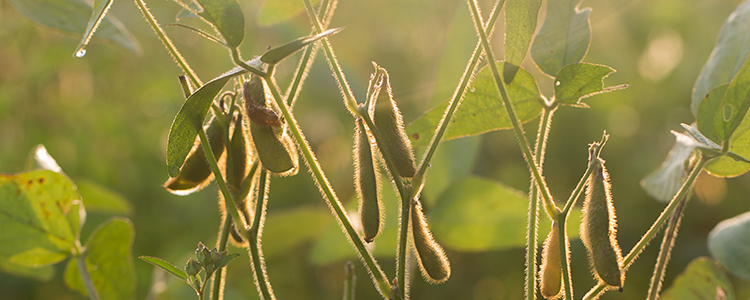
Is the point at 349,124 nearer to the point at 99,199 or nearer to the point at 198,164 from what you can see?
the point at 99,199

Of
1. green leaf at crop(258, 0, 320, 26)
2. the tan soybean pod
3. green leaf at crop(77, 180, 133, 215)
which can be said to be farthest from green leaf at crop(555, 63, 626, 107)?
green leaf at crop(77, 180, 133, 215)

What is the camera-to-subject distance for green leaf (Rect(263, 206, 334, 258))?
1.28 meters

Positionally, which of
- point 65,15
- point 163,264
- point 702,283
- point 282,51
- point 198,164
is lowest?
point 702,283

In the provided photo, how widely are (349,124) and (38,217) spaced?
5.46 ft

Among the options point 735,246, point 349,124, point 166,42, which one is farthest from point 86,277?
point 349,124

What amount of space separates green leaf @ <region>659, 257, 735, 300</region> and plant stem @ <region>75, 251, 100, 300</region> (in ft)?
2.97

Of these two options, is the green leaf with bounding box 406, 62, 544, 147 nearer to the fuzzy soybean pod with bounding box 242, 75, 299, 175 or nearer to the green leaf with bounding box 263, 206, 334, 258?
the fuzzy soybean pod with bounding box 242, 75, 299, 175

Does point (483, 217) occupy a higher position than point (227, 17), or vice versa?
point (227, 17)

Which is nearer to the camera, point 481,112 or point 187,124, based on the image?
point 187,124

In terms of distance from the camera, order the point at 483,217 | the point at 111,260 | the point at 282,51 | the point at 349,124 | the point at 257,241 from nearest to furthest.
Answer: the point at 282,51 → the point at 257,241 → the point at 111,260 → the point at 483,217 → the point at 349,124

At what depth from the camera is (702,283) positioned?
0.84 meters

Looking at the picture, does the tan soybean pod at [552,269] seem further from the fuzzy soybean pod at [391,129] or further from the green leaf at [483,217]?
the green leaf at [483,217]

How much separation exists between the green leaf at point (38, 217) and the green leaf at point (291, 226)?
1.57 feet

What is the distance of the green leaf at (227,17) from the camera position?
0.51 meters
